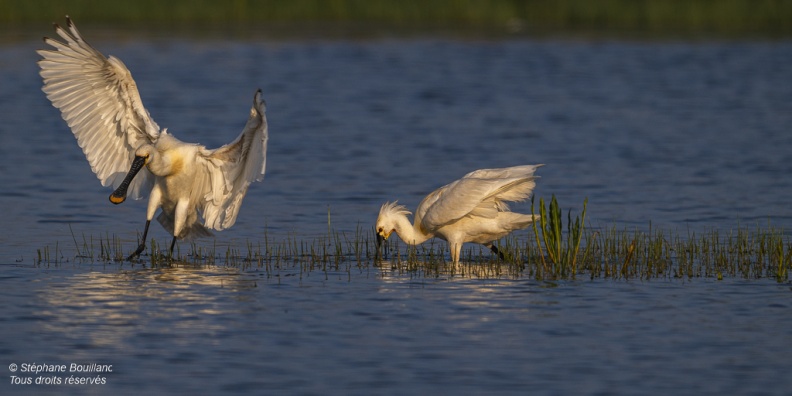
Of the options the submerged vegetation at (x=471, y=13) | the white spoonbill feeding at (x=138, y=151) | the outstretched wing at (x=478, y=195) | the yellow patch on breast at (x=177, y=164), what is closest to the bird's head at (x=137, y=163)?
the white spoonbill feeding at (x=138, y=151)

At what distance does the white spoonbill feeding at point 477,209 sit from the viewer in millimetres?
11883

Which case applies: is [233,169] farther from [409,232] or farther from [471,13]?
[471,13]

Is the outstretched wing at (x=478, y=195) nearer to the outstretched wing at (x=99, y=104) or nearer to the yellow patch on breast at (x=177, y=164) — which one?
the yellow patch on breast at (x=177, y=164)

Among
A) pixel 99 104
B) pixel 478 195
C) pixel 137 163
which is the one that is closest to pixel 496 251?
pixel 478 195

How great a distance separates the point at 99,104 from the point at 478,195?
3.72 m

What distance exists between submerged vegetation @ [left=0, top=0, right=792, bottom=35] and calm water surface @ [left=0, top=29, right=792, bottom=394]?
0.99m

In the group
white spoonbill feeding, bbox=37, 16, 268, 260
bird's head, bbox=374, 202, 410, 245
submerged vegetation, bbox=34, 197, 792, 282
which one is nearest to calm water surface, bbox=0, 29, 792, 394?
submerged vegetation, bbox=34, 197, 792, 282

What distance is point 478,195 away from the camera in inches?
467

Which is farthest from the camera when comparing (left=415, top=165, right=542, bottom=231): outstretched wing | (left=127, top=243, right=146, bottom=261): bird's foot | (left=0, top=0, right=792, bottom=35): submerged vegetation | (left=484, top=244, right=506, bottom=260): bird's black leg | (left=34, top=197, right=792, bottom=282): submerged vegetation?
(left=0, top=0, right=792, bottom=35): submerged vegetation

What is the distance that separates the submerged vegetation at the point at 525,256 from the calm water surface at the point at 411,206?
0.89ft

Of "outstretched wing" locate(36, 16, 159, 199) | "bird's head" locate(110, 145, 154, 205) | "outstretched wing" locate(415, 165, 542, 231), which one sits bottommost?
"outstretched wing" locate(415, 165, 542, 231)

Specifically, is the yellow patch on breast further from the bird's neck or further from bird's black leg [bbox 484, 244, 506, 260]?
bird's black leg [bbox 484, 244, 506, 260]

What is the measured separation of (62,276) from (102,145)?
190 centimetres

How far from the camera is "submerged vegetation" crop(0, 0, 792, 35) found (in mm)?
34719
